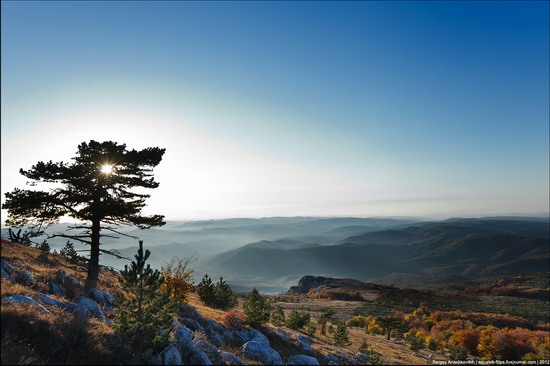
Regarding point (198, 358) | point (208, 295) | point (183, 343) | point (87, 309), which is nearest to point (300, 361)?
point (198, 358)

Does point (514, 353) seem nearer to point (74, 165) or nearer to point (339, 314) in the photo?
point (339, 314)

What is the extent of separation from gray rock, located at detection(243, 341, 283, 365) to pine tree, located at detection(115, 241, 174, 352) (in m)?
4.74

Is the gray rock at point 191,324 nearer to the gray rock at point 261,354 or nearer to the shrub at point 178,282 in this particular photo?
the gray rock at point 261,354

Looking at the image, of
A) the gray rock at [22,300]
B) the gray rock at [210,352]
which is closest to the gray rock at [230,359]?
the gray rock at [210,352]

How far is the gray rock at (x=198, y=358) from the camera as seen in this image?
35.5 feet

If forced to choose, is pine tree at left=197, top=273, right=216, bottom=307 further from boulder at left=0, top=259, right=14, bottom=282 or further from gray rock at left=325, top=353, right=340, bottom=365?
boulder at left=0, top=259, right=14, bottom=282

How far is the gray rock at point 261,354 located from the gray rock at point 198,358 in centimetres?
311

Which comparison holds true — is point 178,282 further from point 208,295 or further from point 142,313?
point 142,313

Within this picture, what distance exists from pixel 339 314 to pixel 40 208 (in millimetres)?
41718

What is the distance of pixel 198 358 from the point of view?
10.9 meters

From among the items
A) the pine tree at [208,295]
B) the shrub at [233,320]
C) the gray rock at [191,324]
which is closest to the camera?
the gray rock at [191,324]

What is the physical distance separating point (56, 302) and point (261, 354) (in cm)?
927

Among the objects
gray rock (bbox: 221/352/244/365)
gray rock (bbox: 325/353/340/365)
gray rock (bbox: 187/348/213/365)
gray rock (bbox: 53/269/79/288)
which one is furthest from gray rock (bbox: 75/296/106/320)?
gray rock (bbox: 325/353/340/365)

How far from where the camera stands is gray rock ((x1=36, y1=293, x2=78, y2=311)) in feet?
40.3
